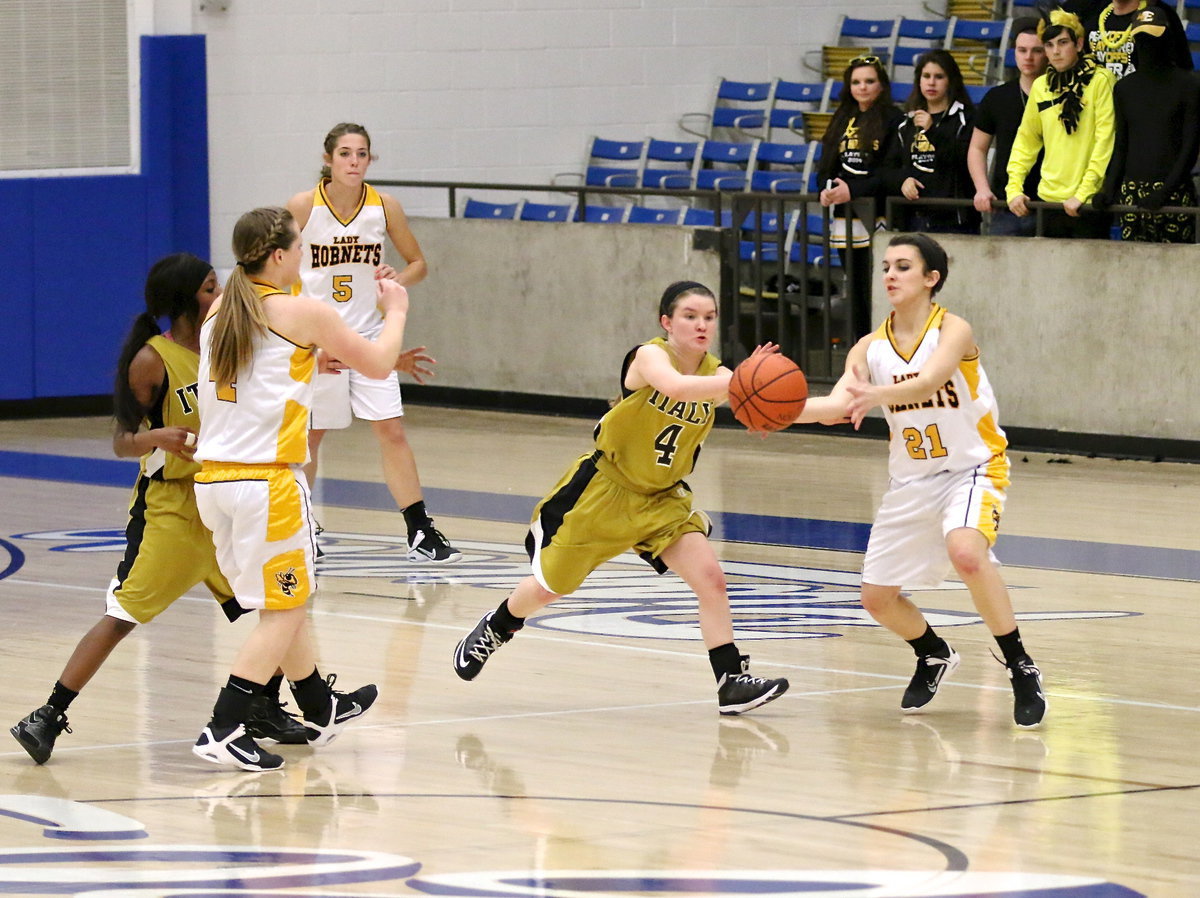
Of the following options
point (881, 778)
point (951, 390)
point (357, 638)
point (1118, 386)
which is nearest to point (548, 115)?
point (1118, 386)

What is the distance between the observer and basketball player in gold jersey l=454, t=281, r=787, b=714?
6539 mm

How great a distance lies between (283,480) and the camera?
5.80 m

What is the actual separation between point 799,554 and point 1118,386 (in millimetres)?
3573

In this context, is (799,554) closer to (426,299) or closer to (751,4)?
(426,299)

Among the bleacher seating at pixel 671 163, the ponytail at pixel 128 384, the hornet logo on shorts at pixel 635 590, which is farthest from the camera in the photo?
the bleacher seating at pixel 671 163

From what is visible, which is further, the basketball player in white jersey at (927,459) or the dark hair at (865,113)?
the dark hair at (865,113)

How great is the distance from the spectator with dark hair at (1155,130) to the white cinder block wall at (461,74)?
5797 mm

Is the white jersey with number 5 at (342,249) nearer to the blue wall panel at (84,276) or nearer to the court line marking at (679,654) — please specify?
the court line marking at (679,654)

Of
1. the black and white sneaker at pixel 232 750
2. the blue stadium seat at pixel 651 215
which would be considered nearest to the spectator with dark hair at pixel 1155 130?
the blue stadium seat at pixel 651 215

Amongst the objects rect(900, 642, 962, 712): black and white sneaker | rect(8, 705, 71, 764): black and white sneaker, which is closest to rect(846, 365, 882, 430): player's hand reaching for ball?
rect(900, 642, 962, 712): black and white sneaker

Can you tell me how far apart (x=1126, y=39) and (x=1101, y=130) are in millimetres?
617

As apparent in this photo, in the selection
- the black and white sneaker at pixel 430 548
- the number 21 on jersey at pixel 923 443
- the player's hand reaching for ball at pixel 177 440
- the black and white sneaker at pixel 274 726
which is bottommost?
the black and white sneaker at pixel 430 548

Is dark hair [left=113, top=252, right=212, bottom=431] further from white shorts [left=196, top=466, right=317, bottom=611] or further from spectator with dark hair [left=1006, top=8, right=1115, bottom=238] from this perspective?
spectator with dark hair [left=1006, top=8, right=1115, bottom=238]

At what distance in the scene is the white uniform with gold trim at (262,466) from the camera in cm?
576
